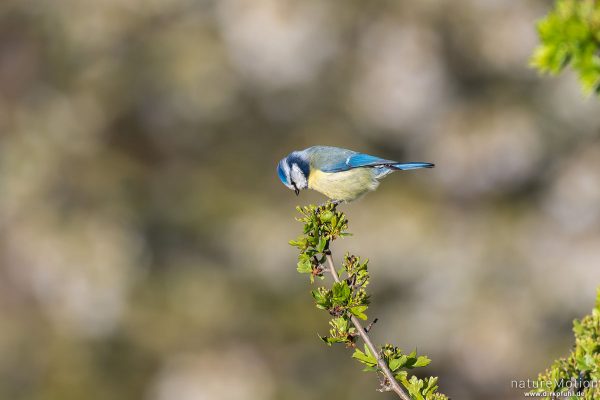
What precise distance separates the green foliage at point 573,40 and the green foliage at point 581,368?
1275 millimetres

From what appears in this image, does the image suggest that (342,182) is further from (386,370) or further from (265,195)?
(265,195)

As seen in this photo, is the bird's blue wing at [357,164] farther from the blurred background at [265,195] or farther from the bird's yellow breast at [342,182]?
the blurred background at [265,195]

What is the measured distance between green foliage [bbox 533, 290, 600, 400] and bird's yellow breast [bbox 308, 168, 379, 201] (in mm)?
3545

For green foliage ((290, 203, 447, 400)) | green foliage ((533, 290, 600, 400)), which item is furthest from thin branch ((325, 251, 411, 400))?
green foliage ((533, 290, 600, 400))

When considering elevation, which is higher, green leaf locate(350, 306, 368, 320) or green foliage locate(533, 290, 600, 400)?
green leaf locate(350, 306, 368, 320)

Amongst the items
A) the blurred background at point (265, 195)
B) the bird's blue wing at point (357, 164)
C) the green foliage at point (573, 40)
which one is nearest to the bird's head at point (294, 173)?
the bird's blue wing at point (357, 164)

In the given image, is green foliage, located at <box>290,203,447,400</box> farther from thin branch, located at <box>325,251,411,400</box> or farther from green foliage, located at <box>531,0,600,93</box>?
green foliage, located at <box>531,0,600,93</box>

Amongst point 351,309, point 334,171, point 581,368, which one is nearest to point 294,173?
point 334,171

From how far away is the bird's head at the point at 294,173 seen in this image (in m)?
7.07

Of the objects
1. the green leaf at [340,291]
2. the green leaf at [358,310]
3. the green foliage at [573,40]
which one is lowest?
the green leaf at [358,310]

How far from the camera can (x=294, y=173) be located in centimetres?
709

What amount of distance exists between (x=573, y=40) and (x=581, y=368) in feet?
5.40

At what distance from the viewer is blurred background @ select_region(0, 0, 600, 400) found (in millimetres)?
17391

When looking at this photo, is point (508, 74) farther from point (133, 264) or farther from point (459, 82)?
point (133, 264)
